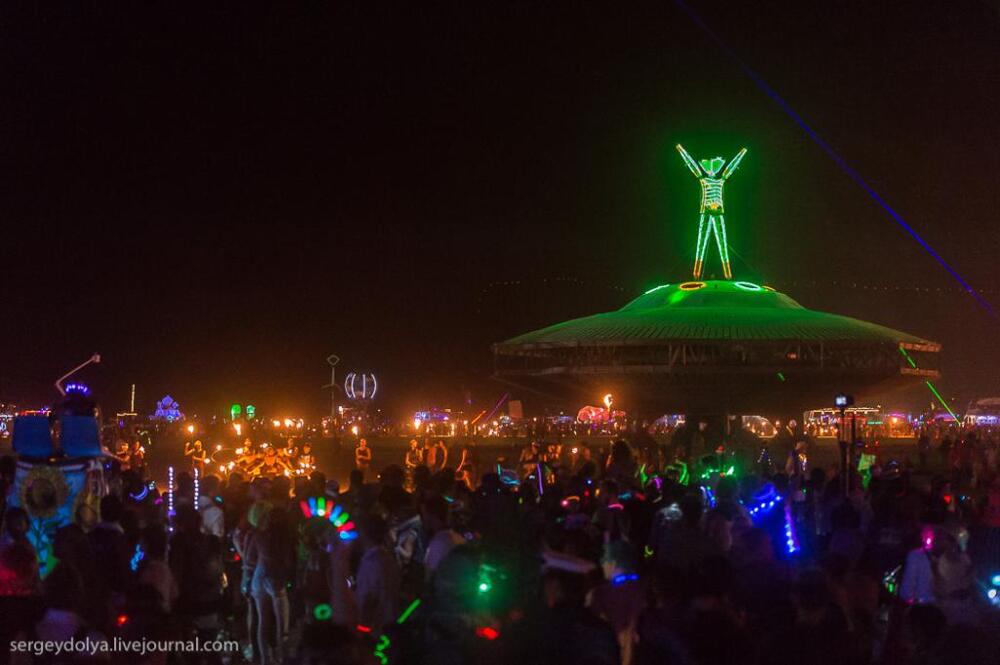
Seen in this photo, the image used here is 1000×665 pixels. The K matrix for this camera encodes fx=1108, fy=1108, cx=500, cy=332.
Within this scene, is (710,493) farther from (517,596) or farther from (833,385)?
(833,385)

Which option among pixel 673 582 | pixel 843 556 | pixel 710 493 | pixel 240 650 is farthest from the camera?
pixel 710 493

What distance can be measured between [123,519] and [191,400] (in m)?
88.7

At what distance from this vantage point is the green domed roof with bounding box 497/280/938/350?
3008 cm

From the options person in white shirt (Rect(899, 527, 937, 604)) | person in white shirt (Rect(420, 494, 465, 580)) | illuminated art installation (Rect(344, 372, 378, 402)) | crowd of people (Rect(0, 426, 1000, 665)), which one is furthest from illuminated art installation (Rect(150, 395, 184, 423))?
person in white shirt (Rect(899, 527, 937, 604))

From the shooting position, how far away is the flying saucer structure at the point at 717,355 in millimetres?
30391

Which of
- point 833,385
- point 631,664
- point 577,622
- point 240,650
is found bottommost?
point 240,650

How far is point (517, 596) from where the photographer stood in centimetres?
634

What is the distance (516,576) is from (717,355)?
26454 millimetres

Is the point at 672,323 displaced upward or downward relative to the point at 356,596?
upward

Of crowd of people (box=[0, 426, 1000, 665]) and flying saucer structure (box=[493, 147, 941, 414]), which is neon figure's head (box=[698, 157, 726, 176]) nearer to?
flying saucer structure (box=[493, 147, 941, 414])

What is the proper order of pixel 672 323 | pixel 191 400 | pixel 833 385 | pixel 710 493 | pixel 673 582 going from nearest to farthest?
pixel 673 582 → pixel 710 493 → pixel 672 323 → pixel 833 385 → pixel 191 400

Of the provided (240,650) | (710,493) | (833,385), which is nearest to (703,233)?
(833,385)

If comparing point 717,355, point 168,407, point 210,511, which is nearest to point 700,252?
point 717,355

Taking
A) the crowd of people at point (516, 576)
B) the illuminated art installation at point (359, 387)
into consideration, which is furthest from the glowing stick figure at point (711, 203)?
the crowd of people at point (516, 576)
